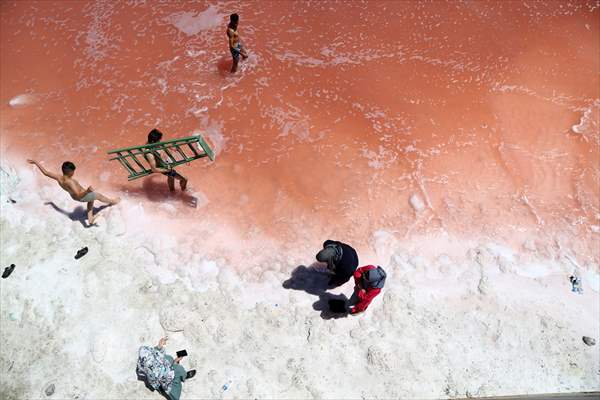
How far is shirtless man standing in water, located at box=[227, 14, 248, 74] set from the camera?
7.72 meters

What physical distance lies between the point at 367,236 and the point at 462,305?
189 centimetres

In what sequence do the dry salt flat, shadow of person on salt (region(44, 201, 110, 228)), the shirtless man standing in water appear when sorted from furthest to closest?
the shirtless man standing in water → shadow of person on salt (region(44, 201, 110, 228)) → the dry salt flat

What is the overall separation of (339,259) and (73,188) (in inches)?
168

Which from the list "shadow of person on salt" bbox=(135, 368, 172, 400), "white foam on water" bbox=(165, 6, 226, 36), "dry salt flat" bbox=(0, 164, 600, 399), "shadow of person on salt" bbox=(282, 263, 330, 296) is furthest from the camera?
"white foam on water" bbox=(165, 6, 226, 36)

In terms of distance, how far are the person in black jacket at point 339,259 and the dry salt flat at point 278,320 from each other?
761mm

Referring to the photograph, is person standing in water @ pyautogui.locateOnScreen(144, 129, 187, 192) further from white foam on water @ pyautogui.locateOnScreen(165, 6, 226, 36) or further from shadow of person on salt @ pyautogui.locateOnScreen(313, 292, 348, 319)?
white foam on water @ pyautogui.locateOnScreen(165, 6, 226, 36)

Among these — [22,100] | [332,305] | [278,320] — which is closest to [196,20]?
[22,100]

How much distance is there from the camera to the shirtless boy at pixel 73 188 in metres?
5.90

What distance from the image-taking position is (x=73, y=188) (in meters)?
6.14

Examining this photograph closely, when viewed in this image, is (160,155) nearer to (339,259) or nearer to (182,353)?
(182,353)

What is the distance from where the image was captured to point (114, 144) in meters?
8.21

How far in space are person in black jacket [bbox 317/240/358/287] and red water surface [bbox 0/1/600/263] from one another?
53.1 inches

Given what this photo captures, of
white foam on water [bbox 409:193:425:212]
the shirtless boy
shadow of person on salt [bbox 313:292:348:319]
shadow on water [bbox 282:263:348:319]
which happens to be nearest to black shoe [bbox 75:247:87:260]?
the shirtless boy

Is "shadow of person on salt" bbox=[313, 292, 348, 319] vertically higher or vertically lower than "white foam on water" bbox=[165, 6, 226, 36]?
lower
